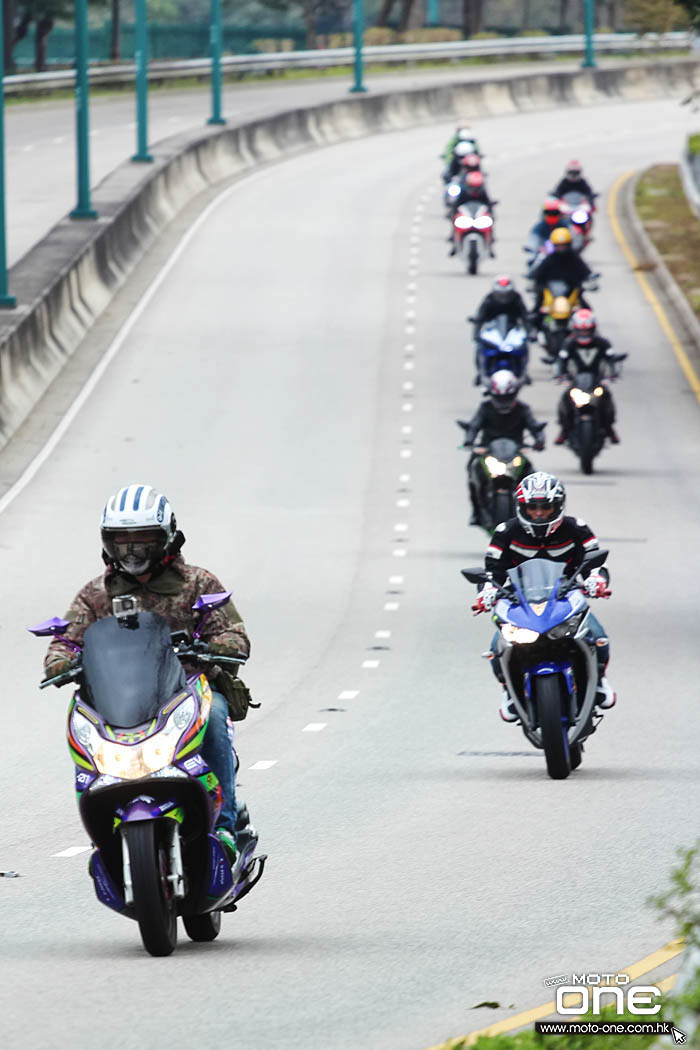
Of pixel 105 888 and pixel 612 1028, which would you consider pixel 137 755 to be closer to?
pixel 105 888

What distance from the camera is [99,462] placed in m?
28.0

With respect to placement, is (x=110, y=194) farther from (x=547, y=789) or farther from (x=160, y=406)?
(x=547, y=789)

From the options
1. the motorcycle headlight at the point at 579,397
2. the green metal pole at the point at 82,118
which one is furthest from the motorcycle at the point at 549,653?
the green metal pole at the point at 82,118

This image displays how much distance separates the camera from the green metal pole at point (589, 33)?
81.5m

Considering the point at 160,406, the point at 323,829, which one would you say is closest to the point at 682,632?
the point at 323,829

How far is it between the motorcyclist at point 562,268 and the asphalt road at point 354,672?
1.64 metres

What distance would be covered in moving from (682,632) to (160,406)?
1459 cm

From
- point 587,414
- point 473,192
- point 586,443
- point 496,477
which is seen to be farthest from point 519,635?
point 473,192

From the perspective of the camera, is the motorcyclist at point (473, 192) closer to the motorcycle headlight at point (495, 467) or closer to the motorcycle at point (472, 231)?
the motorcycle at point (472, 231)

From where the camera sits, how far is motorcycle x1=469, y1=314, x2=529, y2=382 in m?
26.5

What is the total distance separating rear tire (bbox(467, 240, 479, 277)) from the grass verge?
12.3ft

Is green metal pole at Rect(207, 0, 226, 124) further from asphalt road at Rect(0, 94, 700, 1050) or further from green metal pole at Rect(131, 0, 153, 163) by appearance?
asphalt road at Rect(0, 94, 700, 1050)

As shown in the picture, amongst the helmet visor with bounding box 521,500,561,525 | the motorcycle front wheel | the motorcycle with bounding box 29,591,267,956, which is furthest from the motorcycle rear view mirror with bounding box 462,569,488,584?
the motorcycle front wheel

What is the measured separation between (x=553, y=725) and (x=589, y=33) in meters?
73.5
